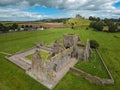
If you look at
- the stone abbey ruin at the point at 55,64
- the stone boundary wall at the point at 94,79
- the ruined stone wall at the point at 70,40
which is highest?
the ruined stone wall at the point at 70,40

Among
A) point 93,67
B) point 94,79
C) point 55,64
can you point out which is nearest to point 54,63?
point 55,64

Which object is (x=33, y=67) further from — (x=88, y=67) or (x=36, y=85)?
(x=88, y=67)

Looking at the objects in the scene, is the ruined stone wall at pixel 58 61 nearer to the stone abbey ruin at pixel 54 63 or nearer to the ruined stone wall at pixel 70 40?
the stone abbey ruin at pixel 54 63

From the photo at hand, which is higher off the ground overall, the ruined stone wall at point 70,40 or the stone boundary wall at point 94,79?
the ruined stone wall at point 70,40

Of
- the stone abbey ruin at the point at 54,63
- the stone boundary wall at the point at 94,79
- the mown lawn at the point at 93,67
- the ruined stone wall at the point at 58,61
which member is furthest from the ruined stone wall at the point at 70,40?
the stone boundary wall at the point at 94,79

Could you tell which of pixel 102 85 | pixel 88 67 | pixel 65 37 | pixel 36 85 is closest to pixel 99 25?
pixel 65 37

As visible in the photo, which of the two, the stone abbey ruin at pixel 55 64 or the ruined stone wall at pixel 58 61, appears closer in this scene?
the stone abbey ruin at pixel 55 64

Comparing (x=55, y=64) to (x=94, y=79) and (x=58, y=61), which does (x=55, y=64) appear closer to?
(x=58, y=61)

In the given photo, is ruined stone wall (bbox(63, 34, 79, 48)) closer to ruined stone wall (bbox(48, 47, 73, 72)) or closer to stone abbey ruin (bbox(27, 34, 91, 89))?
stone abbey ruin (bbox(27, 34, 91, 89))
